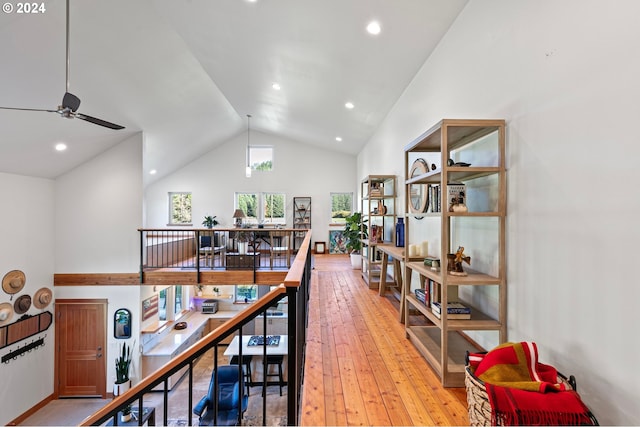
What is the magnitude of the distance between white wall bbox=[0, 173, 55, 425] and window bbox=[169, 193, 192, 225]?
3543mm

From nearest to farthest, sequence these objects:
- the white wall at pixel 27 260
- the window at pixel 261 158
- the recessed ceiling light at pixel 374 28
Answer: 1. the recessed ceiling light at pixel 374 28
2. the white wall at pixel 27 260
3. the window at pixel 261 158

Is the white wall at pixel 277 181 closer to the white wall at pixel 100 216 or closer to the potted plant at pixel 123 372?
the white wall at pixel 100 216

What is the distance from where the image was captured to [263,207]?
992cm

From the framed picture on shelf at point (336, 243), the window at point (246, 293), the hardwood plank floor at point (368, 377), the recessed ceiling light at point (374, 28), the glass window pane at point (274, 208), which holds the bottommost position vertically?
the window at point (246, 293)

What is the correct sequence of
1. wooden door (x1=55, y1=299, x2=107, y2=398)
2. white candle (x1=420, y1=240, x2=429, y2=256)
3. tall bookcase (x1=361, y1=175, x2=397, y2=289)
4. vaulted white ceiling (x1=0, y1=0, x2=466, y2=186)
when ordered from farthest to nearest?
1. wooden door (x1=55, y1=299, x2=107, y2=398)
2. tall bookcase (x1=361, y1=175, x2=397, y2=289)
3. white candle (x1=420, y1=240, x2=429, y2=256)
4. vaulted white ceiling (x1=0, y1=0, x2=466, y2=186)

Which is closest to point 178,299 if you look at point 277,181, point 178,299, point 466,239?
point 178,299

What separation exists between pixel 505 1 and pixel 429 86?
1.39 meters

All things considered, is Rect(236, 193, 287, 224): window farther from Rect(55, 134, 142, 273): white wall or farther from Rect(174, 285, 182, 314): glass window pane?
Rect(55, 134, 142, 273): white wall

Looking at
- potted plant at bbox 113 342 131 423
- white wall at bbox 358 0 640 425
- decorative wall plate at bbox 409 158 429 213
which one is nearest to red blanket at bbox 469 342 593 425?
white wall at bbox 358 0 640 425

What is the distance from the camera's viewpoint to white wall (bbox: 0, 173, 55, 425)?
545 cm

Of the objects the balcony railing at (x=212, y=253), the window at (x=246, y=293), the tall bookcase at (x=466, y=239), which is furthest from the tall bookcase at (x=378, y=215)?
the window at (x=246, y=293)

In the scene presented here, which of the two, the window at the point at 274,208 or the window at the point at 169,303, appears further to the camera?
the window at the point at 274,208

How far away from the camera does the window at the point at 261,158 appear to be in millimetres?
9953

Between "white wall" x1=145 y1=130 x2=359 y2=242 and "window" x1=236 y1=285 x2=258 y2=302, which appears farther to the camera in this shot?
"window" x1=236 y1=285 x2=258 y2=302
